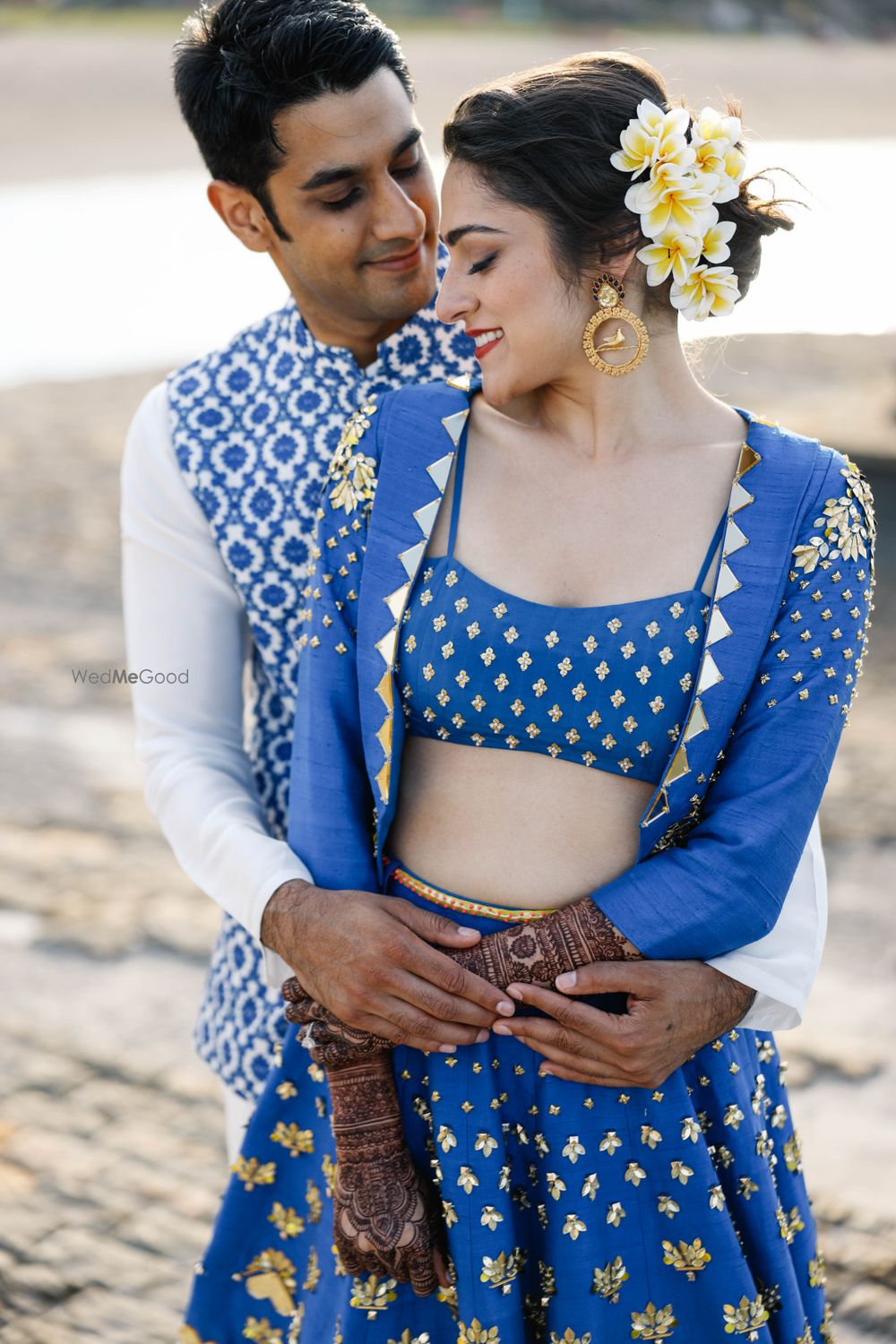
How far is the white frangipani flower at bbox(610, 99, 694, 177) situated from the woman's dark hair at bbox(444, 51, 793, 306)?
0.03 meters

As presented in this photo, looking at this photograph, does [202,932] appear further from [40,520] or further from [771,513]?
[40,520]

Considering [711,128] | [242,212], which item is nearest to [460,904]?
[711,128]

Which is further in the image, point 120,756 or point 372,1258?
point 120,756

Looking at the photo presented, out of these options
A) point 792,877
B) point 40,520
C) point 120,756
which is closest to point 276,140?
point 792,877


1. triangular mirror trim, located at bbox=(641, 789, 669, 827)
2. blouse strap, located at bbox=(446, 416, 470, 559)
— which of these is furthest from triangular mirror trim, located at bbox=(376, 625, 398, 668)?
triangular mirror trim, located at bbox=(641, 789, 669, 827)

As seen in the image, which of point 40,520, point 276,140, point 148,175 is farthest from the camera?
point 148,175

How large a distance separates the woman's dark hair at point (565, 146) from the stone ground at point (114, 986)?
331 millimetres

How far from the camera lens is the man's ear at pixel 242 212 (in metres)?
2.26

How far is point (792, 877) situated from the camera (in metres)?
1.81

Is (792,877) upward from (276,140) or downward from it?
downward

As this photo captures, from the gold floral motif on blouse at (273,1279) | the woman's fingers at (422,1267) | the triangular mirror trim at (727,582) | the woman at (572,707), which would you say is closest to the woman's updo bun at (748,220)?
the woman at (572,707)

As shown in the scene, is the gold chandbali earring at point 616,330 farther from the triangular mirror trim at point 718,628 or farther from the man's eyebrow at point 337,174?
the man's eyebrow at point 337,174

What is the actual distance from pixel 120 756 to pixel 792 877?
374 centimetres

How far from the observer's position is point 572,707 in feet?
5.81
